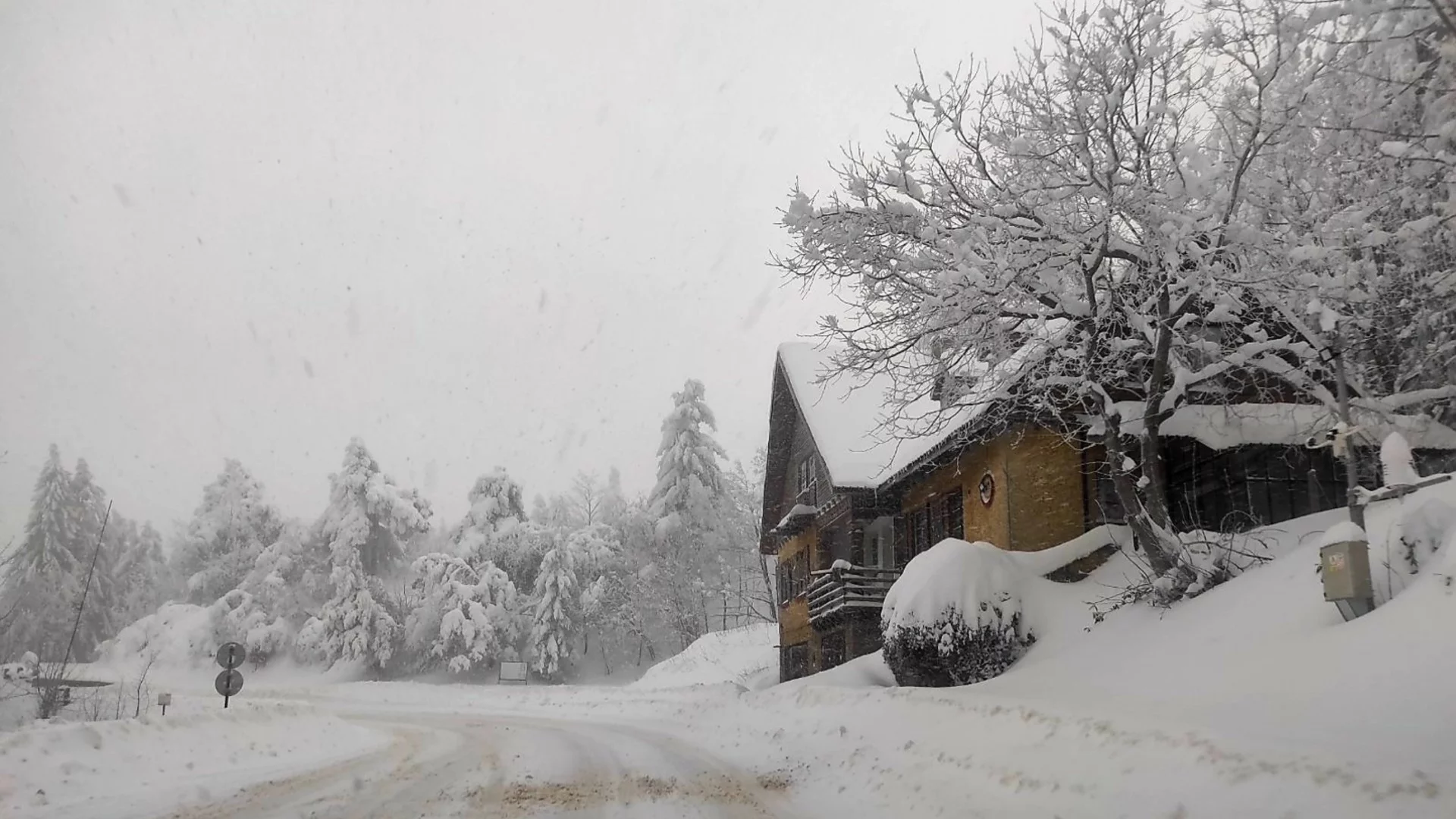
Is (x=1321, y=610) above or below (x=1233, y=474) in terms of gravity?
below

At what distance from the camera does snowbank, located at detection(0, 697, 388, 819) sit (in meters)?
9.40

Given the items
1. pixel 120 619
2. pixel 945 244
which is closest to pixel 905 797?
pixel 945 244

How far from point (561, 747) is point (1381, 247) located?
13.3 meters

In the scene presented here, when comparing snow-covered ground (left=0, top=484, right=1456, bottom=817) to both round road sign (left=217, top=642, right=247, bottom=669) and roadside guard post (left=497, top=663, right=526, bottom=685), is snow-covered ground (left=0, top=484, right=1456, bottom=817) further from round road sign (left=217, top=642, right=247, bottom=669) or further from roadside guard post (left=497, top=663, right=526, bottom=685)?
roadside guard post (left=497, top=663, right=526, bottom=685)

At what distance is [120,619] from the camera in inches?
2493

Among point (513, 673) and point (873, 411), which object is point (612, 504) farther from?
point (873, 411)

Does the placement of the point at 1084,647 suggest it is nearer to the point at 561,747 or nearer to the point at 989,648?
the point at 989,648

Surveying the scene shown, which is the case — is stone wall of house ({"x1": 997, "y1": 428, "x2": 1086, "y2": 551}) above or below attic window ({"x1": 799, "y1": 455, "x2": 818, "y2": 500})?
below

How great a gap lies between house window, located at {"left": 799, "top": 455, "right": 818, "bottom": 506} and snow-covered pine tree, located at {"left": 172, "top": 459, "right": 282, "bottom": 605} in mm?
44122

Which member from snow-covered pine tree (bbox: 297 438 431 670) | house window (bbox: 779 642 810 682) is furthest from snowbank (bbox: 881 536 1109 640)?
snow-covered pine tree (bbox: 297 438 431 670)

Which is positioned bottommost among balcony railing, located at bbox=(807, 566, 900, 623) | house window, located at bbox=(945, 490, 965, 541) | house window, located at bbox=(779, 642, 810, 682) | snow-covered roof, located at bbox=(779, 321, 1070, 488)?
house window, located at bbox=(779, 642, 810, 682)

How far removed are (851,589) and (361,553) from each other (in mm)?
39220

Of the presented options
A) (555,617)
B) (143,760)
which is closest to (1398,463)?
(143,760)

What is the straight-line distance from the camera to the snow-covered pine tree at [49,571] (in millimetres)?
40188
